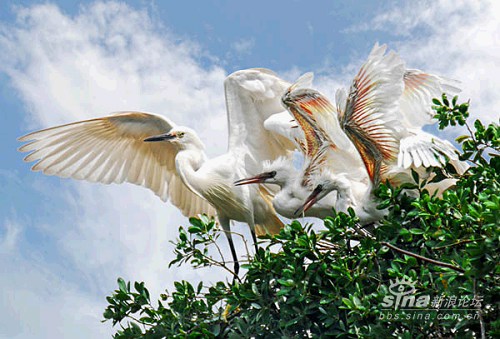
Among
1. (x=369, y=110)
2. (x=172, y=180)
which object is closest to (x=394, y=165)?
(x=369, y=110)

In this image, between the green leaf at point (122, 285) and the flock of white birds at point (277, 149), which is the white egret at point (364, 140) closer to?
the flock of white birds at point (277, 149)

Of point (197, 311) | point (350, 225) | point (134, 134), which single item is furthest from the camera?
point (134, 134)

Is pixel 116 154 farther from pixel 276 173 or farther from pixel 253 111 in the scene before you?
pixel 276 173

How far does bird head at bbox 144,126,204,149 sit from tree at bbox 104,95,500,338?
1.97m

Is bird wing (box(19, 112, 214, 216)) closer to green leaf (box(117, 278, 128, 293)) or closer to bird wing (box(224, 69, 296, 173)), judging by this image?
bird wing (box(224, 69, 296, 173))

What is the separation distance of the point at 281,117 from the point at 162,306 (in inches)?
83.2

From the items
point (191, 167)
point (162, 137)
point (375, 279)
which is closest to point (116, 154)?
point (162, 137)

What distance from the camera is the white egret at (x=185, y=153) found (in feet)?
20.2

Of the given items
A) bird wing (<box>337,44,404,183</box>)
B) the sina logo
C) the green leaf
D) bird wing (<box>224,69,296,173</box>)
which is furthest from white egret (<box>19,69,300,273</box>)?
the sina logo

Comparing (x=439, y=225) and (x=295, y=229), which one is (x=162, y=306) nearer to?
(x=295, y=229)

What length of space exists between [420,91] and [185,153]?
82.6 inches

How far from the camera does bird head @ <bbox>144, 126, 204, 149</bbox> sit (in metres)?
6.45

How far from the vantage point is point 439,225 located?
3611 millimetres

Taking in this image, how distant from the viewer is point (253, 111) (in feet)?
20.2
